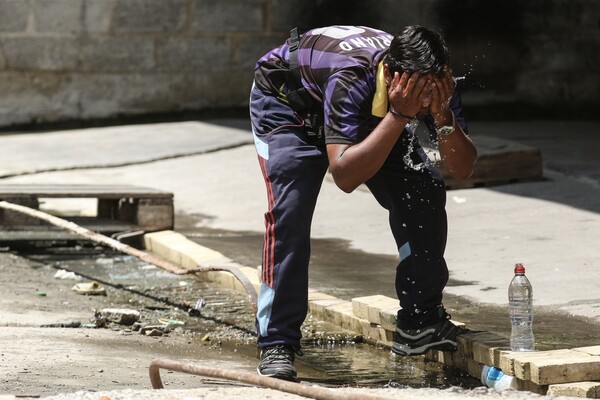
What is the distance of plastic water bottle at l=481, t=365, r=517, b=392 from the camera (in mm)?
4590

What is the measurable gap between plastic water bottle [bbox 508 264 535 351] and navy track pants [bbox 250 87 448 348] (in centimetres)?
29

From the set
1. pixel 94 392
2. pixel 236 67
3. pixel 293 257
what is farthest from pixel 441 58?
pixel 236 67

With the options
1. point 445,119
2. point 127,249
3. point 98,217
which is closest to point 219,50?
point 98,217

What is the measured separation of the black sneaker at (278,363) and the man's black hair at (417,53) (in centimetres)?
115

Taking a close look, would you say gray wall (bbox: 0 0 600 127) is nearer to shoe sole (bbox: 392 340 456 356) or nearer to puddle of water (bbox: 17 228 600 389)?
puddle of water (bbox: 17 228 600 389)

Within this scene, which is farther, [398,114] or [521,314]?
[521,314]

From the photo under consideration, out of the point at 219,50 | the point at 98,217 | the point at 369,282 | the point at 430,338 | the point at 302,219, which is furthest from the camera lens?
the point at 219,50

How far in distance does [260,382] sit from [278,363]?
70 centimetres

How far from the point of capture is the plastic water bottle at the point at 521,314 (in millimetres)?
4793

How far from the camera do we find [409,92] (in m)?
4.35

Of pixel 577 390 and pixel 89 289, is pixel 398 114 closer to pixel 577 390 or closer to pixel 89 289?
pixel 577 390

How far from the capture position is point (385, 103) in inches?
179

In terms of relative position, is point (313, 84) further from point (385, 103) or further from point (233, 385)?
point (233, 385)

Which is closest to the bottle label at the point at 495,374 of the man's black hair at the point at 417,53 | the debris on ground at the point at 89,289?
the man's black hair at the point at 417,53
